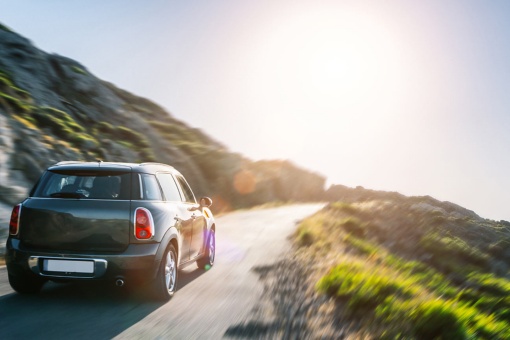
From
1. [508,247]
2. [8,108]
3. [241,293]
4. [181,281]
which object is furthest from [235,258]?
[508,247]

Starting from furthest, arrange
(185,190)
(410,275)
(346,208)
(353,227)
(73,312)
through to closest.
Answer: (346,208)
(353,227)
(410,275)
(185,190)
(73,312)

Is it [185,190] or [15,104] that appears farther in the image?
[15,104]

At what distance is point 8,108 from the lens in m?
20.3

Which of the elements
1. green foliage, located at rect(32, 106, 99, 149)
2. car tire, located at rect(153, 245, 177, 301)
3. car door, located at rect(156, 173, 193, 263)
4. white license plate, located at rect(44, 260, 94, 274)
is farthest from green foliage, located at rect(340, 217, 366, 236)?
white license plate, located at rect(44, 260, 94, 274)

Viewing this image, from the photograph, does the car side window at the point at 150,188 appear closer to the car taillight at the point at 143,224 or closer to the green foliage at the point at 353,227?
the car taillight at the point at 143,224

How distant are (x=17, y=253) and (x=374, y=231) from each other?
64.0 feet

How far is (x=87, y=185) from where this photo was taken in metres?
7.02

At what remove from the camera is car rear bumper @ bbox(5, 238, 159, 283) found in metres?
6.23

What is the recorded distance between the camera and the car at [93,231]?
20.6ft

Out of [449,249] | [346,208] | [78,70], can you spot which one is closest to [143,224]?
[449,249]

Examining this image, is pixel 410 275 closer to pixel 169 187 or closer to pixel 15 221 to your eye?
pixel 169 187

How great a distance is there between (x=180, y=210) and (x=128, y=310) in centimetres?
180

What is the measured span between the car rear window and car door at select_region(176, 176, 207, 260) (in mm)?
1790

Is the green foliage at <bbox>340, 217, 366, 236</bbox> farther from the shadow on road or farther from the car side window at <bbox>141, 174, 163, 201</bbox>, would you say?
the shadow on road
